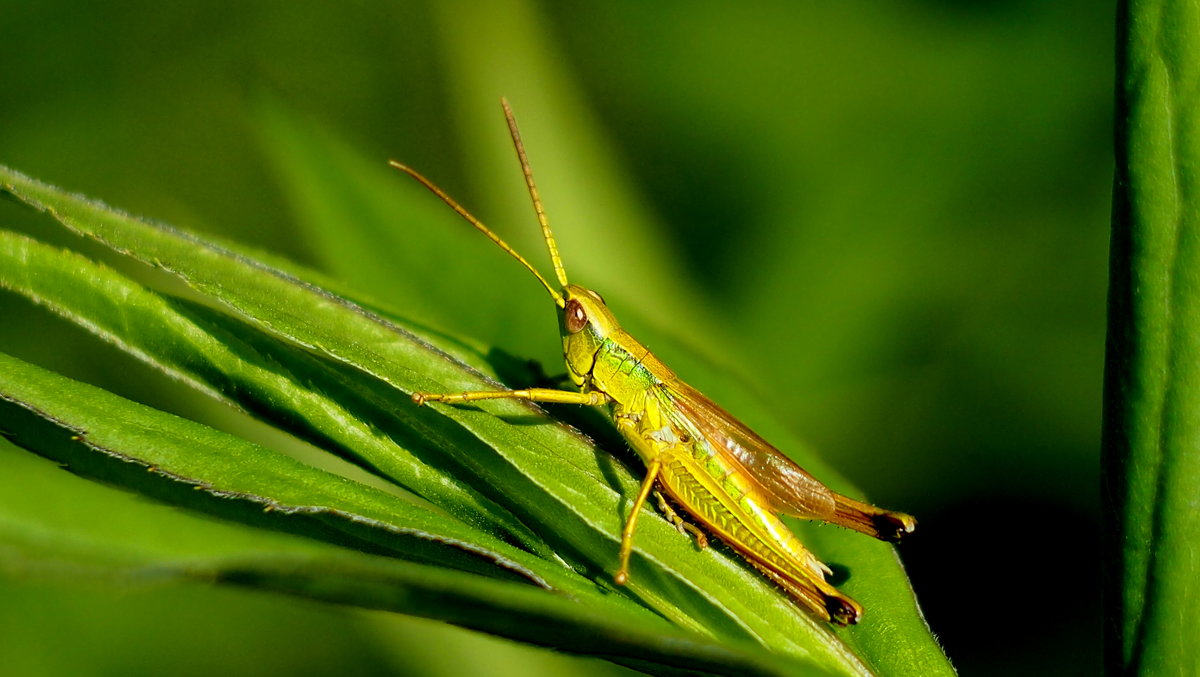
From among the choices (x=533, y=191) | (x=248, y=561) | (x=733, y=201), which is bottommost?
(x=248, y=561)

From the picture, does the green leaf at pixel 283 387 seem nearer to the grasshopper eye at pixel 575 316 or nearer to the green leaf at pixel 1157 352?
the green leaf at pixel 1157 352

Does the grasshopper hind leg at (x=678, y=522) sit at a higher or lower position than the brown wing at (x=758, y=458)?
lower

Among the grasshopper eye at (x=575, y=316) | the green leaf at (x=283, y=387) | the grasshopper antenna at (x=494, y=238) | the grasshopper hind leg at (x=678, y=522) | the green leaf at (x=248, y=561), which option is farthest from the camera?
the grasshopper eye at (x=575, y=316)

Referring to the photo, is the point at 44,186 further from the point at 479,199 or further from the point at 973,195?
the point at 973,195

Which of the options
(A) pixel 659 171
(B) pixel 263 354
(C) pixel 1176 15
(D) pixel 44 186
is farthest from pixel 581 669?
(A) pixel 659 171

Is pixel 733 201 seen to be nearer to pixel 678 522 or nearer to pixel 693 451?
pixel 693 451

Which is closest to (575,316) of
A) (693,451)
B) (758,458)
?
(693,451)

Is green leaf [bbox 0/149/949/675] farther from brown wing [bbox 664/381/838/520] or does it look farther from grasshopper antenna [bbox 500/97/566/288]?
grasshopper antenna [bbox 500/97/566/288]

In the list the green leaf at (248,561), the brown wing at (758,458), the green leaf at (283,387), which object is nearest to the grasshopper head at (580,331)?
the brown wing at (758,458)
